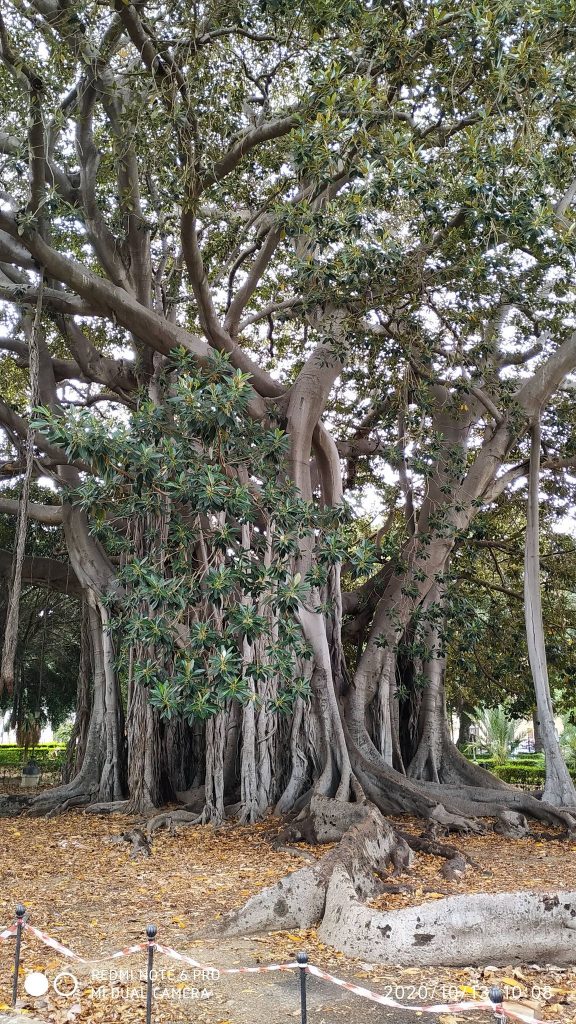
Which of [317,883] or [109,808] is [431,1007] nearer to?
[317,883]

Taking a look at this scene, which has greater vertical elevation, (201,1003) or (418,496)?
(418,496)

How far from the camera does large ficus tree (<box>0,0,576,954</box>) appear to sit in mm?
5641

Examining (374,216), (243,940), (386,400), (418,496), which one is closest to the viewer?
(243,940)

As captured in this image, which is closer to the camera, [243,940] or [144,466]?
[243,940]

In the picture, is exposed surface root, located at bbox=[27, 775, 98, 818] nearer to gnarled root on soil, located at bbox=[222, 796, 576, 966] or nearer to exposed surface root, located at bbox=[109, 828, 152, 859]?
exposed surface root, located at bbox=[109, 828, 152, 859]

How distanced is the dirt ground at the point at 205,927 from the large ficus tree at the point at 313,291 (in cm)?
108

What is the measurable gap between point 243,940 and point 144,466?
9.33 ft

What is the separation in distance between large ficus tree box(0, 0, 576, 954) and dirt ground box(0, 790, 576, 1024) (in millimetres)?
1085

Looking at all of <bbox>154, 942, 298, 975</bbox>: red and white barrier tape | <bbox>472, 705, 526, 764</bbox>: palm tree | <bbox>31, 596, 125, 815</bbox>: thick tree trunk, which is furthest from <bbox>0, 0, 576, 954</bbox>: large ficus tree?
<bbox>472, 705, 526, 764</bbox>: palm tree

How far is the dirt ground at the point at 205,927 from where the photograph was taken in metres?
3.11

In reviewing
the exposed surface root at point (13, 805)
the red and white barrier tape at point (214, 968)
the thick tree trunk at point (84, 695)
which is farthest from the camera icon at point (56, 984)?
the thick tree trunk at point (84, 695)

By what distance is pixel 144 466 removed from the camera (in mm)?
5375

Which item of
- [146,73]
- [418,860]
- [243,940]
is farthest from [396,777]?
[146,73]

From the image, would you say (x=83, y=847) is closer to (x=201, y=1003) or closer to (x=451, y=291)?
(x=201, y=1003)
